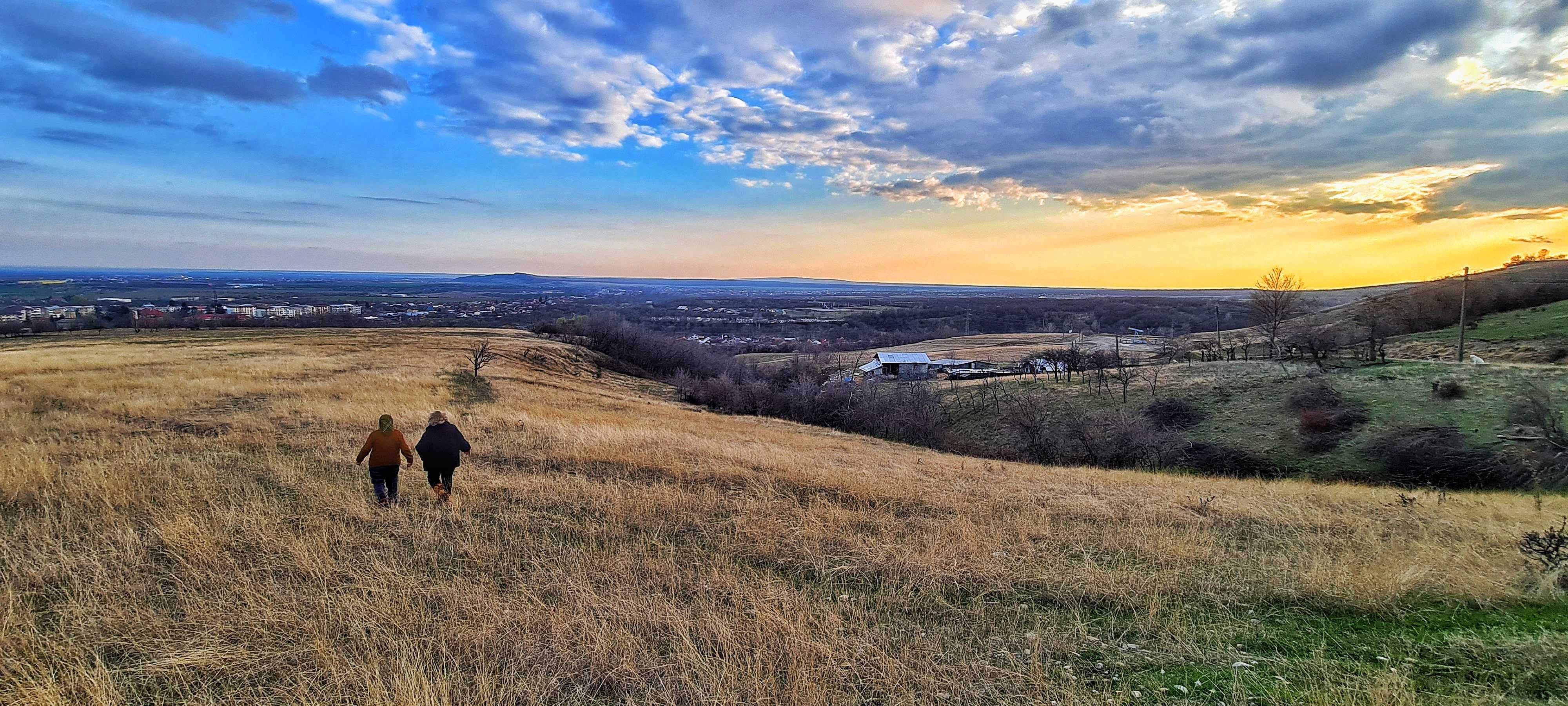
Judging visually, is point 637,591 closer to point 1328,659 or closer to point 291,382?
point 1328,659

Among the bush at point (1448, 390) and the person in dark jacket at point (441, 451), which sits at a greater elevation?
the person in dark jacket at point (441, 451)

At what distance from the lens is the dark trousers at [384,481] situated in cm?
817

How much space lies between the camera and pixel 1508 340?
1631 inches

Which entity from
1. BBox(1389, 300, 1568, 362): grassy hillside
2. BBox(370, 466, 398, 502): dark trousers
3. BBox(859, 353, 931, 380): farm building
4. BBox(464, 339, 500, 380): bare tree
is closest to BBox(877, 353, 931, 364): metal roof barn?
BBox(859, 353, 931, 380): farm building

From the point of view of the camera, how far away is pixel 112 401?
15977 mm

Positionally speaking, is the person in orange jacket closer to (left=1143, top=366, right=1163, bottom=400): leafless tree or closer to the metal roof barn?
(left=1143, top=366, right=1163, bottom=400): leafless tree

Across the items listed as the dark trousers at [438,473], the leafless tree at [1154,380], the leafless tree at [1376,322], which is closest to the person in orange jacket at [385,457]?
the dark trousers at [438,473]

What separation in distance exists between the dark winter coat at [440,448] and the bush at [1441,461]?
94.3ft

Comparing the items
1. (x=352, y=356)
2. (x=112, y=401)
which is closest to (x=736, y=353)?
(x=352, y=356)

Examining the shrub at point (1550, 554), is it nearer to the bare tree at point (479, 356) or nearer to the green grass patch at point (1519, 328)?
the bare tree at point (479, 356)

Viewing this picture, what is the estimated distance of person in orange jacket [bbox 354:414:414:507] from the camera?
320 inches

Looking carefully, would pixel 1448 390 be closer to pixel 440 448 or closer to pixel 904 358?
pixel 440 448

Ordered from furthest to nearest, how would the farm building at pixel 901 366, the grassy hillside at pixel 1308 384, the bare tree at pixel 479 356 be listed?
the farm building at pixel 901 366 → the bare tree at pixel 479 356 → the grassy hillside at pixel 1308 384

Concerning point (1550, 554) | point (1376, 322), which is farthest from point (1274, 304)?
point (1550, 554)
